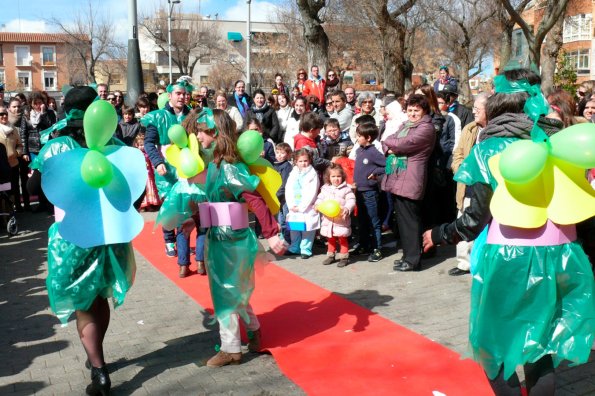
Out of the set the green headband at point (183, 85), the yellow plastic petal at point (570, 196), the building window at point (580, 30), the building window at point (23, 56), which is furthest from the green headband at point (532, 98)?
the building window at point (23, 56)

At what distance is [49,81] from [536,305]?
88230 mm

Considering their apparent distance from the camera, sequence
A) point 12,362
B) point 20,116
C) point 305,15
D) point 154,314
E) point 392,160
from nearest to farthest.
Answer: point 12,362, point 154,314, point 392,160, point 20,116, point 305,15

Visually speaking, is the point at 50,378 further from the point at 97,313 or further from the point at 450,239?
the point at 450,239

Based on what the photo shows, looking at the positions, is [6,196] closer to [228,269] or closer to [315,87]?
[315,87]

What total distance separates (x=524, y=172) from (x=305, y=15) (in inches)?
561

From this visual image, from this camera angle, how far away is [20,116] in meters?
10.9

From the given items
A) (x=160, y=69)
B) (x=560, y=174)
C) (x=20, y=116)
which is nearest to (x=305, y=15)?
(x=20, y=116)

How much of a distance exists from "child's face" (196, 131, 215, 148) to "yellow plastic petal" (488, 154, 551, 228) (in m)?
2.51

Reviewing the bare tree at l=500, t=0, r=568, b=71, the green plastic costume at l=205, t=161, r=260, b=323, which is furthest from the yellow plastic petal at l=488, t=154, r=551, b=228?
the bare tree at l=500, t=0, r=568, b=71

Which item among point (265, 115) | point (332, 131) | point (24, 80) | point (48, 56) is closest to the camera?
point (332, 131)

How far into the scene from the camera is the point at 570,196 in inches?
116

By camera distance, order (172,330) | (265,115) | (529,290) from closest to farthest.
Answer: (529,290) → (172,330) → (265,115)

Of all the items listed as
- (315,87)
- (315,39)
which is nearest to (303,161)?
(315,87)

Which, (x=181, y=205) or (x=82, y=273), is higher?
(x=181, y=205)
